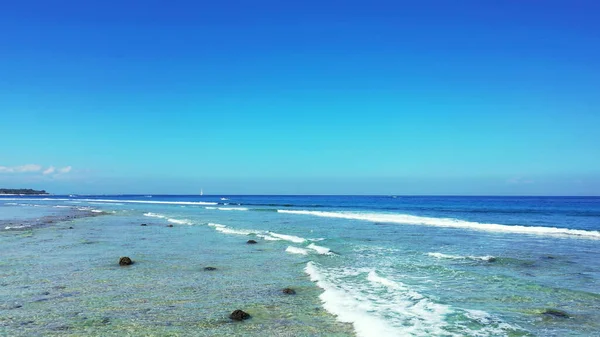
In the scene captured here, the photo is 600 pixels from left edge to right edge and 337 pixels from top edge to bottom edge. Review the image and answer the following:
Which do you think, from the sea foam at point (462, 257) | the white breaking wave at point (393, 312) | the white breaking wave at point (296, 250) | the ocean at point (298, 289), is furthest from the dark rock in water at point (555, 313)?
the white breaking wave at point (296, 250)

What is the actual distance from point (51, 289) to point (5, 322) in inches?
118

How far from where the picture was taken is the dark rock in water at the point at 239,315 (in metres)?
9.38

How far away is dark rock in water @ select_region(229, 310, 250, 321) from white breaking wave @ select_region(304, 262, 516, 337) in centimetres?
215

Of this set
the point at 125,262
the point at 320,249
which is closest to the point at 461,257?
the point at 320,249

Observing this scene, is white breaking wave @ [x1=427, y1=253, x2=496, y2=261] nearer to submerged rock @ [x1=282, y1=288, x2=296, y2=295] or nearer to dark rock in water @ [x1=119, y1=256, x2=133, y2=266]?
submerged rock @ [x1=282, y1=288, x2=296, y2=295]

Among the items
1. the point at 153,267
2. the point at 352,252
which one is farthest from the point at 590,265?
the point at 153,267

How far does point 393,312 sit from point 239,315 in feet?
12.6

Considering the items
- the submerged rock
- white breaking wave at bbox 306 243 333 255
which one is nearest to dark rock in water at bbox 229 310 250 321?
the submerged rock

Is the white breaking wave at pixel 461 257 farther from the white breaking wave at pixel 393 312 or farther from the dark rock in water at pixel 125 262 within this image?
the dark rock in water at pixel 125 262

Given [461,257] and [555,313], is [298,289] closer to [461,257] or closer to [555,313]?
[555,313]

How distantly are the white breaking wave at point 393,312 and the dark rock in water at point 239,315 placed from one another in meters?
2.15

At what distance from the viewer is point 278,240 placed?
24844 millimetres

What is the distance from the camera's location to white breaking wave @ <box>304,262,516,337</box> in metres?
8.78

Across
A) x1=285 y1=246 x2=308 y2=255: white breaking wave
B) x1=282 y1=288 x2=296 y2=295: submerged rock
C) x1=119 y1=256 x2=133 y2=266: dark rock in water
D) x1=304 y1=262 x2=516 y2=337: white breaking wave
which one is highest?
x1=119 y1=256 x2=133 y2=266: dark rock in water
